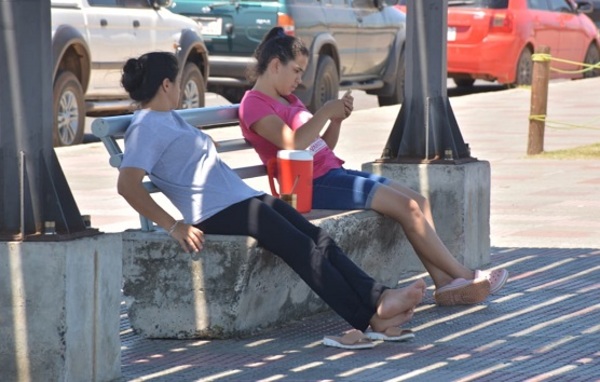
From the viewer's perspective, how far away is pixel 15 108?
211 inches

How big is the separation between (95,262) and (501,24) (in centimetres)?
1689

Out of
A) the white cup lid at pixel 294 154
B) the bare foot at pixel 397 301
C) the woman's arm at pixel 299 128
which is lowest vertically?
the bare foot at pixel 397 301

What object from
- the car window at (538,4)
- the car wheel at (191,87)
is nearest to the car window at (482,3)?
the car window at (538,4)

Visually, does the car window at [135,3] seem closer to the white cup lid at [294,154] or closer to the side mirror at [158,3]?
the side mirror at [158,3]

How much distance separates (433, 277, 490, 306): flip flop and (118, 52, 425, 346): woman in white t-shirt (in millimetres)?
762

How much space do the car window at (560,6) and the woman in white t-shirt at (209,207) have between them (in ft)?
58.8

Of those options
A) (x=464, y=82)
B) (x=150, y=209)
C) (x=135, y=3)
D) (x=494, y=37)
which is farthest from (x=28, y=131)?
(x=464, y=82)

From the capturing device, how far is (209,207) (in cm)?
648

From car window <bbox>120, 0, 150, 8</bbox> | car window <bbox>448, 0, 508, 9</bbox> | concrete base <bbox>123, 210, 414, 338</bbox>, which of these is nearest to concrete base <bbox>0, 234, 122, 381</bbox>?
concrete base <bbox>123, 210, 414, 338</bbox>

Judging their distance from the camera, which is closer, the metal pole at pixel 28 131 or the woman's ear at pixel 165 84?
the metal pole at pixel 28 131

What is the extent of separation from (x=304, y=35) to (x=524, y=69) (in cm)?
558

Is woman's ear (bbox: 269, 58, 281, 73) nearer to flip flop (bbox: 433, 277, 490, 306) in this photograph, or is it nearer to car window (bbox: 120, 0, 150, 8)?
flip flop (bbox: 433, 277, 490, 306)

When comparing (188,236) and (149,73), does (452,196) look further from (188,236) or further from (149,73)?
(149,73)

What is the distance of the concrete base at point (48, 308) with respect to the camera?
5359mm
